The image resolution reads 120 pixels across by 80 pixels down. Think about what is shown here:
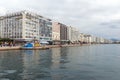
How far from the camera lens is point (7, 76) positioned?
1297 inches

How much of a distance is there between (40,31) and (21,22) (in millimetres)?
27535

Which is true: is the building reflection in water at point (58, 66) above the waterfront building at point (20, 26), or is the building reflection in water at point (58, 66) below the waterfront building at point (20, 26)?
below

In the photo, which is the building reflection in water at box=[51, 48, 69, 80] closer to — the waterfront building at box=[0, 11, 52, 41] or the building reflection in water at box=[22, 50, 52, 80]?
the building reflection in water at box=[22, 50, 52, 80]

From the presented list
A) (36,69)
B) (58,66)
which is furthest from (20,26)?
(36,69)

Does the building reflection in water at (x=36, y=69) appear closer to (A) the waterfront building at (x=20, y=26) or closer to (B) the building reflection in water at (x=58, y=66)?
(B) the building reflection in water at (x=58, y=66)

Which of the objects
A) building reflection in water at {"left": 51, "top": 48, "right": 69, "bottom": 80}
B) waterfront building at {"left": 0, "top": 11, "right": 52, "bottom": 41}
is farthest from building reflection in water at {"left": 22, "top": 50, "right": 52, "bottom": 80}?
waterfront building at {"left": 0, "top": 11, "right": 52, "bottom": 41}

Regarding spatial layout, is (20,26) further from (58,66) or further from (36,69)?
(36,69)

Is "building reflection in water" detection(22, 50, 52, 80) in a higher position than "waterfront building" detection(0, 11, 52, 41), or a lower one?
lower

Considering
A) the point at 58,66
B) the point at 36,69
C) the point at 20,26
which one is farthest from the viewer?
the point at 20,26

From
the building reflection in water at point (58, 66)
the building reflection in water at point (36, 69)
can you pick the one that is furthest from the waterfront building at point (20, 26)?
the building reflection in water at point (36, 69)

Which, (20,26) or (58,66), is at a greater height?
(20,26)

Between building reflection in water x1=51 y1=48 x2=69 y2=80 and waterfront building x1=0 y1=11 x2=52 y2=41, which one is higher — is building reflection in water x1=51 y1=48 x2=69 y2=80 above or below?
below

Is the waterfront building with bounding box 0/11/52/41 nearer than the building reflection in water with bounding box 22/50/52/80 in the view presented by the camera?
No

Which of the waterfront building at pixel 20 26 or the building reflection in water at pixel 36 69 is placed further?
the waterfront building at pixel 20 26
